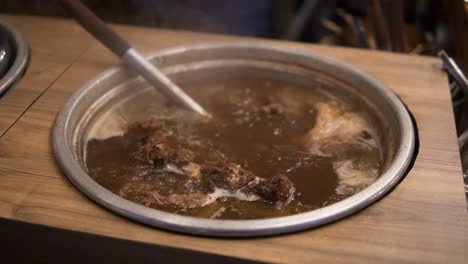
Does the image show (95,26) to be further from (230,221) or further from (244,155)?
(230,221)

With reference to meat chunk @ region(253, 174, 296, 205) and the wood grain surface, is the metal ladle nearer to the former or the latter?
the wood grain surface

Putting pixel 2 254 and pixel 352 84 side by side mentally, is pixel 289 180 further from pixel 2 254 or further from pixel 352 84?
pixel 2 254

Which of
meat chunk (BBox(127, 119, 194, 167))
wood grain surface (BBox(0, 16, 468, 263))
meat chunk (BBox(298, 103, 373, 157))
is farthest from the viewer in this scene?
meat chunk (BBox(298, 103, 373, 157))

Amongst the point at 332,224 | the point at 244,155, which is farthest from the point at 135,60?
the point at 332,224

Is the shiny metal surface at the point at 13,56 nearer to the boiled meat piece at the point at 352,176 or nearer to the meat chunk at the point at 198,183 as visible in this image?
the meat chunk at the point at 198,183

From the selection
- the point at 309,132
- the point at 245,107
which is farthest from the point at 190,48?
the point at 309,132

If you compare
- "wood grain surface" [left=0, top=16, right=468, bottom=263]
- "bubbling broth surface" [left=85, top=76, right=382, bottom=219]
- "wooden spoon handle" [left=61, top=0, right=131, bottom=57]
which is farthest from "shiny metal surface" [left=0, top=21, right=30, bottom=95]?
"bubbling broth surface" [left=85, top=76, right=382, bottom=219]
